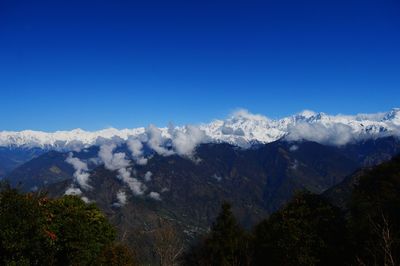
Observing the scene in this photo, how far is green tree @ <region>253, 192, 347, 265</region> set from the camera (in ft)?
219

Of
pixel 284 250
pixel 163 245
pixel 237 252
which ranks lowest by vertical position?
pixel 237 252

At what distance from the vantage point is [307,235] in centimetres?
6712

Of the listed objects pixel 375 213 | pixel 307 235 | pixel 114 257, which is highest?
pixel 375 213

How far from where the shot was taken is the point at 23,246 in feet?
171

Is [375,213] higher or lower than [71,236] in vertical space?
higher

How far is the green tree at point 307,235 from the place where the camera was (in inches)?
2625

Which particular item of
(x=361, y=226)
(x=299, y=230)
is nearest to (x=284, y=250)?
(x=299, y=230)

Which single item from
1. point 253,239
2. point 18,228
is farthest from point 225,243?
point 18,228

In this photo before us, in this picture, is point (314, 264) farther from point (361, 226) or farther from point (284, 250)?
point (361, 226)

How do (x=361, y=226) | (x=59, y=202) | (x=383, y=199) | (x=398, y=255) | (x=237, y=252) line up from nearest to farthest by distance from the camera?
(x=398, y=255) → (x=361, y=226) → (x=383, y=199) → (x=59, y=202) → (x=237, y=252)

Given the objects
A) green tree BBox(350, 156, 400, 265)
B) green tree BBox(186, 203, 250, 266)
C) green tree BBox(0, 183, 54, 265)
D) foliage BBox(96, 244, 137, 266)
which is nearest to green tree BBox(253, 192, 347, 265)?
green tree BBox(350, 156, 400, 265)

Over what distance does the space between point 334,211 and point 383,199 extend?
812 cm

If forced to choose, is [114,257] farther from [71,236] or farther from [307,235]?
[307,235]

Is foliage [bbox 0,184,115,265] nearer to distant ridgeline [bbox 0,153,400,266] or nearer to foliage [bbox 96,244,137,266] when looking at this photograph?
distant ridgeline [bbox 0,153,400,266]
